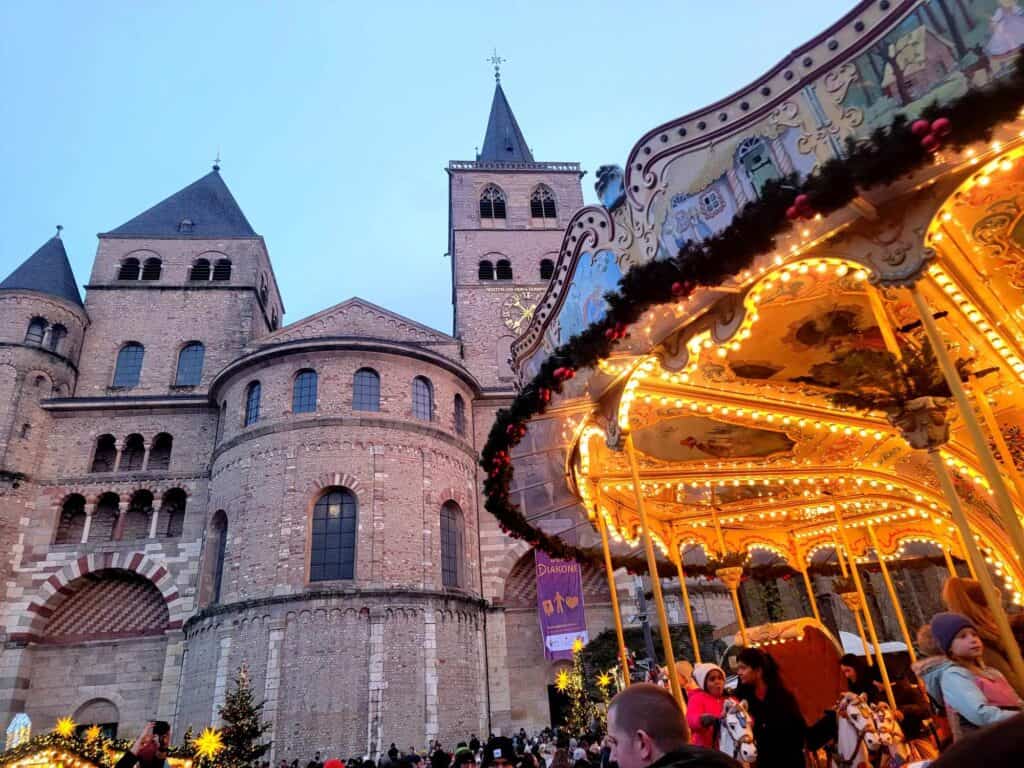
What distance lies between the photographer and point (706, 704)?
5.83 metres

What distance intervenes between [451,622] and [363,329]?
441 inches

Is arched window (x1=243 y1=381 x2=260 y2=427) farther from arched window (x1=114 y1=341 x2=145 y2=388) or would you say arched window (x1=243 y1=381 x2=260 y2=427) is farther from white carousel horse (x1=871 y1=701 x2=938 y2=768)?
white carousel horse (x1=871 y1=701 x2=938 y2=768)

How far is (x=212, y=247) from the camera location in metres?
29.1

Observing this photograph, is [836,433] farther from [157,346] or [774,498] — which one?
[157,346]

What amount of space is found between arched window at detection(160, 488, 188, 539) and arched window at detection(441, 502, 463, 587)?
928 cm

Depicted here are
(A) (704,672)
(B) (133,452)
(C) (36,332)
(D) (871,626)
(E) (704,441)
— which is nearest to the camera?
(A) (704,672)

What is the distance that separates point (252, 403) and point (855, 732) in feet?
66.3

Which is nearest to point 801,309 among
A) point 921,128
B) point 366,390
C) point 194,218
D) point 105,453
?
point 921,128

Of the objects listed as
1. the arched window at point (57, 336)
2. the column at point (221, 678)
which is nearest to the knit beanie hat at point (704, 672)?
the column at point (221, 678)

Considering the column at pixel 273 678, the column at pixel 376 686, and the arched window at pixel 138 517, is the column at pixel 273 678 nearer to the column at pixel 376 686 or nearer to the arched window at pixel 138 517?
the column at pixel 376 686

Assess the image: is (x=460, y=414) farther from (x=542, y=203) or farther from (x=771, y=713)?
(x=771, y=713)

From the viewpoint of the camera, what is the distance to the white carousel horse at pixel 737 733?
16.2 ft

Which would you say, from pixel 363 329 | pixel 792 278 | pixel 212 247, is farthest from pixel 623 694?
pixel 212 247

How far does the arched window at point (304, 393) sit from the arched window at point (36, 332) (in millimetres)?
10843
